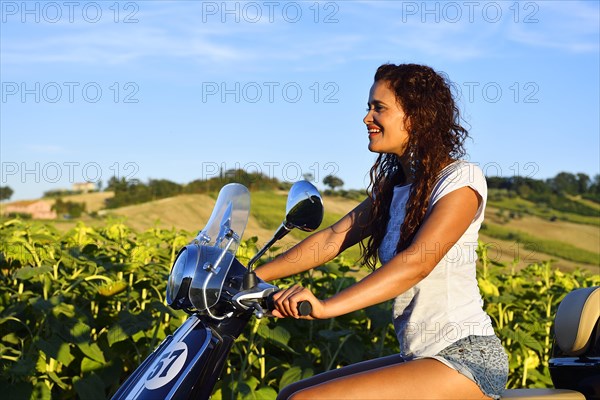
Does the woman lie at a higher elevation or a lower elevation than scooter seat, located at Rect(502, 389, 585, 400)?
higher

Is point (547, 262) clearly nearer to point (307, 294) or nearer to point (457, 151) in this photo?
point (457, 151)

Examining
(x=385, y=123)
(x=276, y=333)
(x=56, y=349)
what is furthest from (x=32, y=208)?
(x=385, y=123)

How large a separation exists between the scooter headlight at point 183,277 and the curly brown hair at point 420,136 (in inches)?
22.7

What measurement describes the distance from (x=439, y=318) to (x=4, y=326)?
2498 mm

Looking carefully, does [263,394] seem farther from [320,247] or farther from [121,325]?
[320,247]

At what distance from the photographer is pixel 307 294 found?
1908 millimetres

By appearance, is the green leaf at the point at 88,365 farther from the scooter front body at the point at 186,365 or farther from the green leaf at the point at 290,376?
the scooter front body at the point at 186,365

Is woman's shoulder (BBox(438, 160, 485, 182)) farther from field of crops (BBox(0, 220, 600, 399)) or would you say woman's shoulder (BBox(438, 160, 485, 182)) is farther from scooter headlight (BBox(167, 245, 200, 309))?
field of crops (BBox(0, 220, 600, 399))

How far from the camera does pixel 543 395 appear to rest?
2.29 metres

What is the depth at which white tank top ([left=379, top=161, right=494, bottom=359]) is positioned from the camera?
83.7 inches

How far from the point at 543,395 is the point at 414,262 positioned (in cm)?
58

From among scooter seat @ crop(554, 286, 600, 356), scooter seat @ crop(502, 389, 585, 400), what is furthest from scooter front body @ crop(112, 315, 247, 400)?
scooter seat @ crop(554, 286, 600, 356)

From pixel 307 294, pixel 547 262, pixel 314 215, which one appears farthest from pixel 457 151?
pixel 547 262

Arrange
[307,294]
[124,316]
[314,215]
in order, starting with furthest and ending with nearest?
[124,316] < [314,215] < [307,294]
